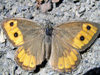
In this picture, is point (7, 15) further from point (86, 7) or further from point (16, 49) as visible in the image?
point (86, 7)

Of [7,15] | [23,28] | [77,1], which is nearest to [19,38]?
[23,28]

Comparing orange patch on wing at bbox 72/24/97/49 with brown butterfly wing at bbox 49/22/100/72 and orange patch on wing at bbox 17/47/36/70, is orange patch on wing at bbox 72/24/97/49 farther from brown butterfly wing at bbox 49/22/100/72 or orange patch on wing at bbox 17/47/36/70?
orange patch on wing at bbox 17/47/36/70

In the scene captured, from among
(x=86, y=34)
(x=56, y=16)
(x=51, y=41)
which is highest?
(x=56, y=16)

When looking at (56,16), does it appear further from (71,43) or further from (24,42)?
(24,42)

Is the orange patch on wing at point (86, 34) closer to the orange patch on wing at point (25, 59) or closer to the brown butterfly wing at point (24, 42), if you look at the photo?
the brown butterfly wing at point (24, 42)

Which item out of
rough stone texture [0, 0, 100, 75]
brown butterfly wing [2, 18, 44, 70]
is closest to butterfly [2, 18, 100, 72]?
brown butterfly wing [2, 18, 44, 70]

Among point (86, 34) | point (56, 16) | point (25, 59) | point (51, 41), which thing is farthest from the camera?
point (56, 16)

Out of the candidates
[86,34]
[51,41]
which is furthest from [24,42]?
[86,34]

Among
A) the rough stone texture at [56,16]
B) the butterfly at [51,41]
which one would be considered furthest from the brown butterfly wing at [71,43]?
the rough stone texture at [56,16]
